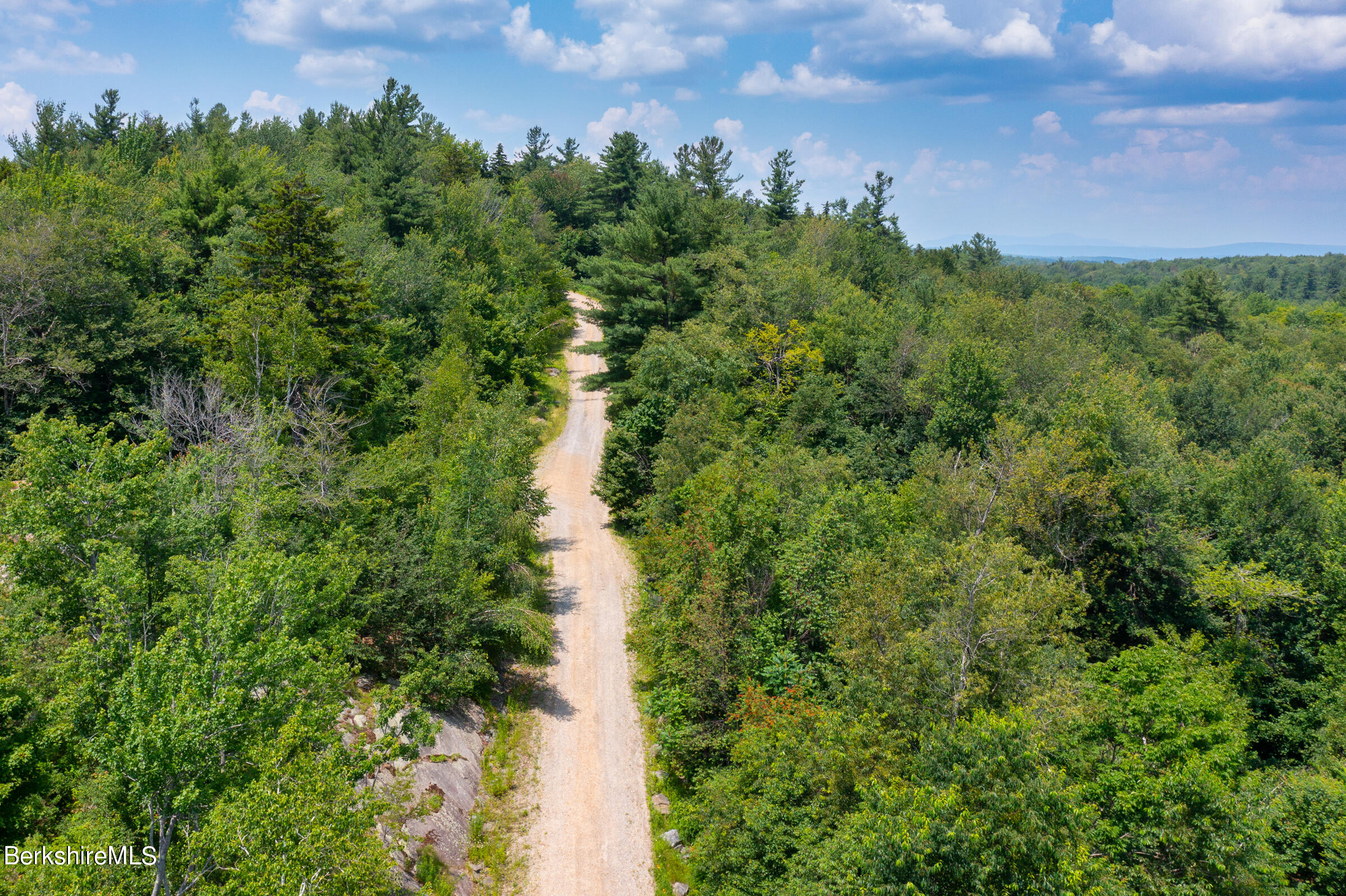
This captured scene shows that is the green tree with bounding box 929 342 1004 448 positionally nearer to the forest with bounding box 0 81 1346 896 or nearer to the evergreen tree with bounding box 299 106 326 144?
the forest with bounding box 0 81 1346 896

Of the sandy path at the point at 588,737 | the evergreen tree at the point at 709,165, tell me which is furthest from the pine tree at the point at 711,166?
the sandy path at the point at 588,737

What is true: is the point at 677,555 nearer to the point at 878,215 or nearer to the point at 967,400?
the point at 967,400

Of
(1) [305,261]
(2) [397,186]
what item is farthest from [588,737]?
(2) [397,186]

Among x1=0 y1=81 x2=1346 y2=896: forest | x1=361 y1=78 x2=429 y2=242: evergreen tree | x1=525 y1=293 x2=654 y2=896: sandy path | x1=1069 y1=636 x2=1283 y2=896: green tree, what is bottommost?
A: x1=525 y1=293 x2=654 y2=896: sandy path

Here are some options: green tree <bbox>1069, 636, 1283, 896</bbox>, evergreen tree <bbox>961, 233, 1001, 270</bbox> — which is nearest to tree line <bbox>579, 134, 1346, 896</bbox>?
green tree <bbox>1069, 636, 1283, 896</bbox>

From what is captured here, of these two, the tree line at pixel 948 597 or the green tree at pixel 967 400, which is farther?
the green tree at pixel 967 400

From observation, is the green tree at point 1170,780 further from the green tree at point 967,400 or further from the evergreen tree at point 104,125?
the evergreen tree at point 104,125
